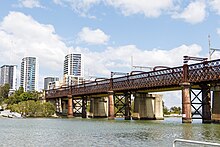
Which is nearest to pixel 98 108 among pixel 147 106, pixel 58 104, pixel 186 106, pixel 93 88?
pixel 93 88

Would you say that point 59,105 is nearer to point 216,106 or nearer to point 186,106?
point 186,106

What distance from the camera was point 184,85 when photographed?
84.9 metres

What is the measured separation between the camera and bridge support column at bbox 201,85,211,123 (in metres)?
85.4

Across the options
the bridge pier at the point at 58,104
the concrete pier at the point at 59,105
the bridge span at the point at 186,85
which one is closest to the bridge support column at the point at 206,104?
the bridge span at the point at 186,85

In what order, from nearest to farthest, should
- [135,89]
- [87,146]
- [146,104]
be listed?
1. [87,146]
2. [135,89]
3. [146,104]

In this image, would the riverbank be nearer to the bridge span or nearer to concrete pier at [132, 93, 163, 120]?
the bridge span

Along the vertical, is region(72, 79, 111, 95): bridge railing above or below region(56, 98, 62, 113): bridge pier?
above

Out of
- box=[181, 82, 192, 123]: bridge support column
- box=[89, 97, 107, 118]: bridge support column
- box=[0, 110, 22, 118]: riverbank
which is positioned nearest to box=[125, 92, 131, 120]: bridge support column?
box=[89, 97, 107, 118]: bridge support column

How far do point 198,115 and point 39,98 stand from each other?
11350 cm

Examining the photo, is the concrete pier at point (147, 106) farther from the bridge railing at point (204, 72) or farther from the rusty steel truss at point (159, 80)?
the bridge railing at point (204, 72)

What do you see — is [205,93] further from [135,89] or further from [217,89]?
[135,89]

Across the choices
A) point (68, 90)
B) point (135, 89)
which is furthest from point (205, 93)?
point (68, 90)

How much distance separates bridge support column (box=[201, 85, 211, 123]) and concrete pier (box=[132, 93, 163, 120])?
107 ft

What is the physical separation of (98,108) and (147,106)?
30.4 meters
